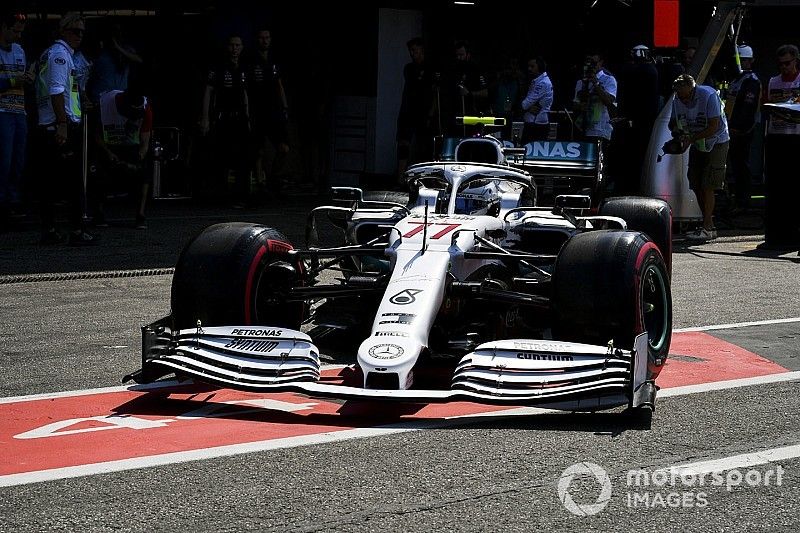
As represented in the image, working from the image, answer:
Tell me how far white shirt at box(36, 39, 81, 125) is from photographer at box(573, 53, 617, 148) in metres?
6.75

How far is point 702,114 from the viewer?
51.2ft

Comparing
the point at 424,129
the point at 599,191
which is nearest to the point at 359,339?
the point at 599,191

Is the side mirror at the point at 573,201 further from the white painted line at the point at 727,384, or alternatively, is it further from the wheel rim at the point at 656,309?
the white painted line at the point at 727,384

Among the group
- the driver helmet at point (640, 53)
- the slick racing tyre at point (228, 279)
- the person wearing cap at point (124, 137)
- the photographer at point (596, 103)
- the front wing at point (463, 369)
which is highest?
the driver helmet at point (640, 53)

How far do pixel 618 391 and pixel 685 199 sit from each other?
9.61 metres

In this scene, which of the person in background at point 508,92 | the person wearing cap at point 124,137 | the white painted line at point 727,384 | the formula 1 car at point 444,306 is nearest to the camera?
the formula 1 car at point 444,306

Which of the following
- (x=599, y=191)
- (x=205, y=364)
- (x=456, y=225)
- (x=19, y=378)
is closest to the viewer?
(x=205, y=364)

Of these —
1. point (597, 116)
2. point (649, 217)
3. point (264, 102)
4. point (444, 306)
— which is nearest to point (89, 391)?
point (444, 306)

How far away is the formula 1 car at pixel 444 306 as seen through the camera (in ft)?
22.4

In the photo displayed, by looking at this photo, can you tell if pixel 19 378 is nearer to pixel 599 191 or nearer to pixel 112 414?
pixel 112 414

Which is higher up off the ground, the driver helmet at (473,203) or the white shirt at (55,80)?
the white shirt at (55,80)

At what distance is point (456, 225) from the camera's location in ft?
27.9

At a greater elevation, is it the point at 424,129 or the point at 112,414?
the point at 424,129

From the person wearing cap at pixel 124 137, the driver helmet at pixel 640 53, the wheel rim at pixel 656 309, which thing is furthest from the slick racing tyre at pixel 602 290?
the driver helmet at pixel 640 53
